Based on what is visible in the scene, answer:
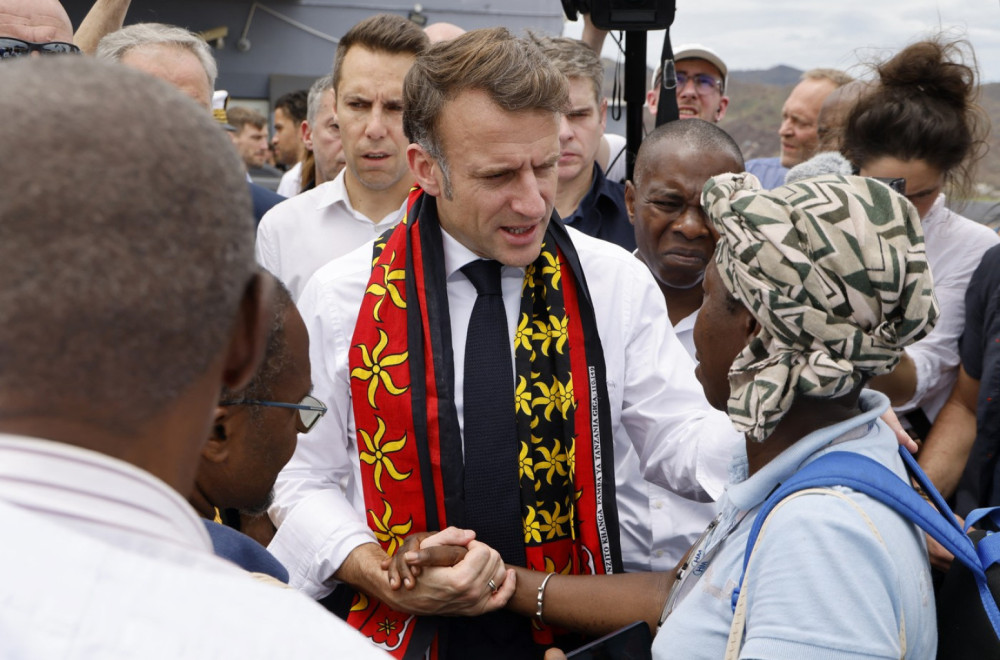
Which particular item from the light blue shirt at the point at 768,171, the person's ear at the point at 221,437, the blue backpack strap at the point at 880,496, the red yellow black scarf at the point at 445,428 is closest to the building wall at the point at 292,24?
the light blue shirt at the point at 768,171

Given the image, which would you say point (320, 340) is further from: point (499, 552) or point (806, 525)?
point (806, 525)

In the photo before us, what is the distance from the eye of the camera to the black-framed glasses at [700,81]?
208 inches

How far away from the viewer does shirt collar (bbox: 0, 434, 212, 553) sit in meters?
0.73

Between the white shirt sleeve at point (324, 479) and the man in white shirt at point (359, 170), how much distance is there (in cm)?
126

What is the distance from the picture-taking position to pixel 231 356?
0.90 m

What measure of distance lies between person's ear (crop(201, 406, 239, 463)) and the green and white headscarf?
3.01 ft

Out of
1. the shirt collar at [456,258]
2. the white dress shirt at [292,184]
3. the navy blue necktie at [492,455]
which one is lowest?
the white dress shirt at [292,184]

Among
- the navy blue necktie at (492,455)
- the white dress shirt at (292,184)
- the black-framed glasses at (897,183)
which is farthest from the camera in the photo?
the white dress shirt at (292,184)

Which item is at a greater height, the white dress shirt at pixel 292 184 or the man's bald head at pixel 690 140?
the man's bald head at pixel 690 140

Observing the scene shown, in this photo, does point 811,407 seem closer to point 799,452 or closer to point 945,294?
Answer: point 799,452

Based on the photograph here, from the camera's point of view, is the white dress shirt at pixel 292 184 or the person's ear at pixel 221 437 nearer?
the person's ear at pixel 221 437

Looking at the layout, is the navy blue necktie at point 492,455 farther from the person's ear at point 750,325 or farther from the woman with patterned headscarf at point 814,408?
the person's ear at point 750,325

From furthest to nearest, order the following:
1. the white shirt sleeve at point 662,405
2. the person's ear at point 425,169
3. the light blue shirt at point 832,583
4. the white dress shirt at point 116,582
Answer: the person's ear at point 425,169
the white shirt sleeve at point 662,405
the light blue shirt at point 832,583
the white dress shirt at point 116,582

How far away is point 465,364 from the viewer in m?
2.29
